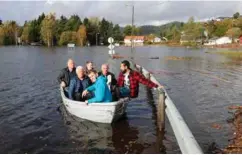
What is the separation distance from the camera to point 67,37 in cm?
15088

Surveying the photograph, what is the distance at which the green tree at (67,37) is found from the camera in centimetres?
14877

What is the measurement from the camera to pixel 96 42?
172750 millimetres

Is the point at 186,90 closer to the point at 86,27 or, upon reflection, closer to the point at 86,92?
the point at 86,92

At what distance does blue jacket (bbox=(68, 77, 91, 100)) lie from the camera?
13.0 metres

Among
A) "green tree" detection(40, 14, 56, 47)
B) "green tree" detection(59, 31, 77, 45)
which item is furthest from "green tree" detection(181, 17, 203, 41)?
"green tree" detection(40, 14, 56, 47)

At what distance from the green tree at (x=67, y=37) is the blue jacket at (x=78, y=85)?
13840 cm

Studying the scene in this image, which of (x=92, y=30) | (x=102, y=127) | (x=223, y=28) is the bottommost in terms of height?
(x=102, y=127)

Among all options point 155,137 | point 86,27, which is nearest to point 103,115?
point 155,137

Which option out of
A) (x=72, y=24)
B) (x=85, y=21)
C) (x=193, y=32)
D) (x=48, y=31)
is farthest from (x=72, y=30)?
(x=193, y=32)

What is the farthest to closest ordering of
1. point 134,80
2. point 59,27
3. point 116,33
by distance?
1. point 116,33
2. point 59,27
3. point 134,80

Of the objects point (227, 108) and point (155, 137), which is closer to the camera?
point (155, 137)

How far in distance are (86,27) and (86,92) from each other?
157536 mm

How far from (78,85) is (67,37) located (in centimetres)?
14089

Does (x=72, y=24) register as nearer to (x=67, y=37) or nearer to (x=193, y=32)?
(x=67, y=37)
